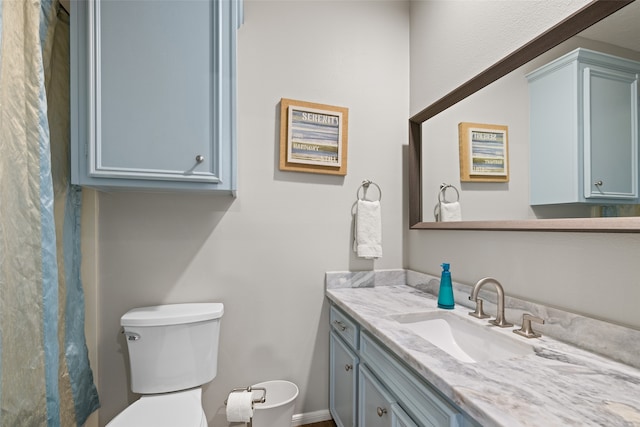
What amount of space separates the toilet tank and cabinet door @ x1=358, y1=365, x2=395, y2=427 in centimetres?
73

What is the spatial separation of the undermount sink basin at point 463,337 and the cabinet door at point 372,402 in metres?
0.26

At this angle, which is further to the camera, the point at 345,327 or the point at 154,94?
the point at 345,327

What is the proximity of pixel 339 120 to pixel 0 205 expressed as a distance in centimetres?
150

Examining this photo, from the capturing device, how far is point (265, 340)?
1655mm

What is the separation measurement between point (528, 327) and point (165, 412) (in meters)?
1.43

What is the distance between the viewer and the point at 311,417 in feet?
5.60

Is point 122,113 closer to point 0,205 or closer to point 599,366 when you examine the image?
point 0,205

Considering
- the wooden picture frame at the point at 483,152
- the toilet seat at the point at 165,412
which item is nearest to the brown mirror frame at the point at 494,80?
the wooden picture frame at the point at 483,152

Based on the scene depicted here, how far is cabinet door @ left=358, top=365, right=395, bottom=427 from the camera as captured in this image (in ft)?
3.48

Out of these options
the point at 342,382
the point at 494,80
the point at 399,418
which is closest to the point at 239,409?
the point at 342,382

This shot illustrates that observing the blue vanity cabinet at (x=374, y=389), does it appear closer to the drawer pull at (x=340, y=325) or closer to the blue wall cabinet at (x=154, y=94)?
the drawer pull at (x=340, y=325)

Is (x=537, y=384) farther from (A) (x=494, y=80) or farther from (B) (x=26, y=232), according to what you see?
(B) (x=26, y=232)

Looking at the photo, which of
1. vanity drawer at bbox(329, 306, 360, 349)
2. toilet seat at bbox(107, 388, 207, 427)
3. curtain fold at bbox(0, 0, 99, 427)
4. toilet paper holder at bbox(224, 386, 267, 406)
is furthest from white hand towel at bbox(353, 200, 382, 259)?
curtain fold at bbox(0, 0, 99, 427)

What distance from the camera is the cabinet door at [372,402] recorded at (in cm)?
106
